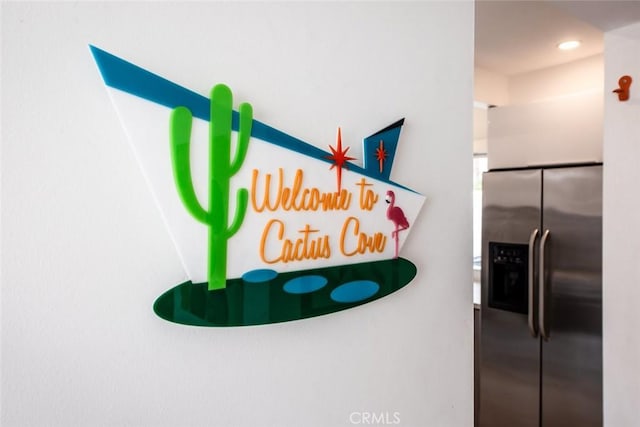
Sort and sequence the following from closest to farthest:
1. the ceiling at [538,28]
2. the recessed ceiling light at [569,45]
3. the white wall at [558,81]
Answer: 1. the ceiling at [538,28]
2. the recessed ceiling light at [569,45]
3. the white wall at [558,81]

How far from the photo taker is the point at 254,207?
89 centimetres

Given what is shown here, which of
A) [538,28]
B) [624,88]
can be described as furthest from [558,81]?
[624,88]

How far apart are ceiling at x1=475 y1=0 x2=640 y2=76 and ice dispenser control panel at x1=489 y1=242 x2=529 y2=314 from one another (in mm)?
1204

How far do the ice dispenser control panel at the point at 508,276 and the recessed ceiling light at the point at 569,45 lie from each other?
1461mm

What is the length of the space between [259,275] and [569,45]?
2931mm

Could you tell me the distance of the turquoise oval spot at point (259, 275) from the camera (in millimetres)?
881

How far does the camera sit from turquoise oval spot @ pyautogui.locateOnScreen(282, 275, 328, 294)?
93cm

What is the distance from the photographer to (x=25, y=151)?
0.68 m

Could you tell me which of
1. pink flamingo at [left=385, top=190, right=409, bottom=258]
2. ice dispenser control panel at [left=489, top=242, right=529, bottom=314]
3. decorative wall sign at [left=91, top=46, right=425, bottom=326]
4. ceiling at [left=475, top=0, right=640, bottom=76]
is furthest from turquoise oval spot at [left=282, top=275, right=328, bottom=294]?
ice dispenser control panel at [left=489, top=242, right=529, bottom=314]

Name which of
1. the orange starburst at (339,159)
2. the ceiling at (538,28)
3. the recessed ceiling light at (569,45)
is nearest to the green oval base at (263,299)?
the orange starburst at (339,159)

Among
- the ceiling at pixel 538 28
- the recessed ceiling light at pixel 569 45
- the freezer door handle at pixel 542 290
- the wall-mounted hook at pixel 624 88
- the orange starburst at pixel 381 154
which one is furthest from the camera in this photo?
the recessed ceiling light at pixel 569 45

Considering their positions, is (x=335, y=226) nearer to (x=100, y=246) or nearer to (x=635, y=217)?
(x=100, y=246)

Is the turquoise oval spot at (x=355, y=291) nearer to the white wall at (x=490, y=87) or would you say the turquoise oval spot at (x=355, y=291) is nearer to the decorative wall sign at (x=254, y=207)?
the decorative wall sign at (x=254, y=207)

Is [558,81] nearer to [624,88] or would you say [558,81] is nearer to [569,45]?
[569,45]
